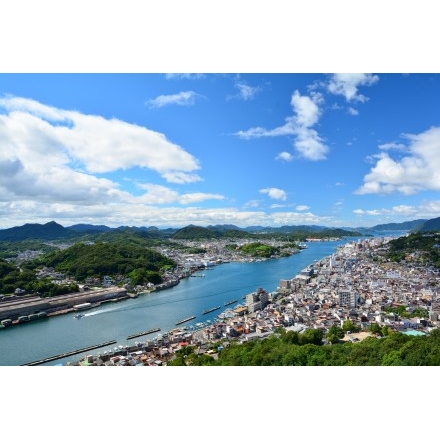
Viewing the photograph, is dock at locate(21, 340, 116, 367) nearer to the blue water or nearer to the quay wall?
the blue water

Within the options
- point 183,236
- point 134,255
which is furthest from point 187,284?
point 183,236

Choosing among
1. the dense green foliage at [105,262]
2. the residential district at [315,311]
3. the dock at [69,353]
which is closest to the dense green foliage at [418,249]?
the residential district at [315,311]

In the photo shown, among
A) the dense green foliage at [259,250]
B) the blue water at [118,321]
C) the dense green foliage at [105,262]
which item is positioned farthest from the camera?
the dense green foliage at [259,250]

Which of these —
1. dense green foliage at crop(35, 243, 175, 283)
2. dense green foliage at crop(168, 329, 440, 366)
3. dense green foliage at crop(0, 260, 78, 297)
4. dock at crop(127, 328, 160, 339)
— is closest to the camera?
dense green foliage at crop(168, 329, 440, 366)

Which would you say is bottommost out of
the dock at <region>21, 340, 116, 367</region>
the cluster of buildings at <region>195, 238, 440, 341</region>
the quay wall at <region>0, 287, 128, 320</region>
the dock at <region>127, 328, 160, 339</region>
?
the dock at <region>127, 328, 160, 339</region>

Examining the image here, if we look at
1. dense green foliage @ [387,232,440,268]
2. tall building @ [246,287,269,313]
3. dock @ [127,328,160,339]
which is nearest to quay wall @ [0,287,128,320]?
dock @ [127,328,160,339]

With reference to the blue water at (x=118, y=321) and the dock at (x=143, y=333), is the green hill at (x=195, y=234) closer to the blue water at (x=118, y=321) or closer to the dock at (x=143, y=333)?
the blue water at (x=118, y=321)

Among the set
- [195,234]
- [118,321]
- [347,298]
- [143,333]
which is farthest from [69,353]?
[195,234]
